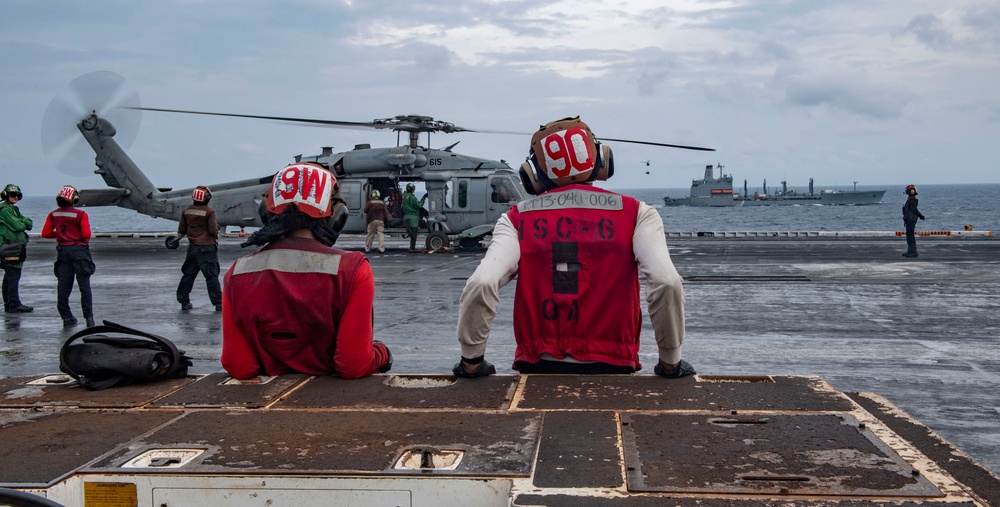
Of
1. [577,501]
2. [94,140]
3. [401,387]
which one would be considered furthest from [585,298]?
[94,140]

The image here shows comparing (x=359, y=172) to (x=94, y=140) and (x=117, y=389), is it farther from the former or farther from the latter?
(x=117, y=389)

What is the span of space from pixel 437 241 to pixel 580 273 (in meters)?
19.7

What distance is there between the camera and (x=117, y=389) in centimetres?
420

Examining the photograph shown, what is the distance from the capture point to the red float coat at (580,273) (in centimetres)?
434

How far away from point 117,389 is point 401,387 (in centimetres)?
133

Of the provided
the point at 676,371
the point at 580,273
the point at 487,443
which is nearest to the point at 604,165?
the point at 580,273

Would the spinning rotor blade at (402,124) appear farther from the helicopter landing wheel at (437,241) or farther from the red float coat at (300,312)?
the red float coat at (300,312)

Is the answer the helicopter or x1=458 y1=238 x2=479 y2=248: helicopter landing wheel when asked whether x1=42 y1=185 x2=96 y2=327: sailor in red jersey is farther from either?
x1=458 y1=238 x2=479 y2=248: helicopter landing wheel

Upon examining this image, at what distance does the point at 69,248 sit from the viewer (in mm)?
12047

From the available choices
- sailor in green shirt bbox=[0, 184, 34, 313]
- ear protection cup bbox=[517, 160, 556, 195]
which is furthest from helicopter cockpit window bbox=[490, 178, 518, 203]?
ear protection cup bbox=[517, 160, 556, 195]

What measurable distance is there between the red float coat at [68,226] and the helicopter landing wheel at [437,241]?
40.8 feet

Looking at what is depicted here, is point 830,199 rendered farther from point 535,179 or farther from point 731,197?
point 535,179

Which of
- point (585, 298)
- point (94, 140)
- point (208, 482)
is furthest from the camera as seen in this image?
point (94, 140)

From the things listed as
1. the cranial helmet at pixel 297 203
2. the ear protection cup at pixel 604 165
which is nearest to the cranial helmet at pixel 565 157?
the ear protection cup at pixel 604 165
